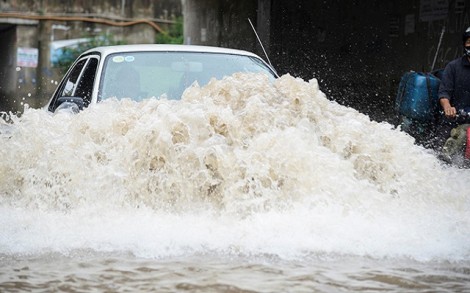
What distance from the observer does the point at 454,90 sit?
816 cm

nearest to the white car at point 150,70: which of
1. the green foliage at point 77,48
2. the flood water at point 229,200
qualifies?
the flood water at point 229,200

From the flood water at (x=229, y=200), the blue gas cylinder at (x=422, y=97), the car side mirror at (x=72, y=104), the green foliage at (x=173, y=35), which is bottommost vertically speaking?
the flood water at (x=229, y=200)

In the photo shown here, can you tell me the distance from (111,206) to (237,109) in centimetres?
124

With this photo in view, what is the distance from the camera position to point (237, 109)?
6.48 meters

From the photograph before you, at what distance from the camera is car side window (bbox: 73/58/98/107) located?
766 cm

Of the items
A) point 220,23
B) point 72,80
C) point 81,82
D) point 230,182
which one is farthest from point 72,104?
point 220,23

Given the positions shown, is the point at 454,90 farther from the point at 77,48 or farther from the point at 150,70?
the point at 77,48

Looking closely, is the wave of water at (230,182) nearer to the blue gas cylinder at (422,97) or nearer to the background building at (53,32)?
the blue gas cylinder at (422,97)

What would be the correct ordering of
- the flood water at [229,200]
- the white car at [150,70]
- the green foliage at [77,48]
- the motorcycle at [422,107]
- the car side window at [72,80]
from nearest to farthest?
1. the flood water at [229,200]
2. the white car at [150,70]
3. the motorcycle at [422,107]
4. the car side window at [72,80]
5. the green foliage at [77,48]

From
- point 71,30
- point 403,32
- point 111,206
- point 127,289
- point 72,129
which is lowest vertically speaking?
point 127,289

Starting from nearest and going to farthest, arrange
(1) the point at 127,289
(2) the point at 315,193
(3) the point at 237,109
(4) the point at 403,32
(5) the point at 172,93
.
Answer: (1) the point at 127,289
(2) the point at 315,193
(3) the point at 237,109
(5) the point at 172,93
(4) the point at 403,32

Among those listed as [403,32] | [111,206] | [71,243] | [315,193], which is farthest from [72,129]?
[403,32]

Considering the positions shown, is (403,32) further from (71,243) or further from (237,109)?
(71,243)

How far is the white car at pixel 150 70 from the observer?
747cm
